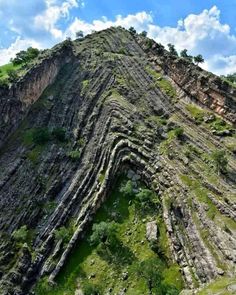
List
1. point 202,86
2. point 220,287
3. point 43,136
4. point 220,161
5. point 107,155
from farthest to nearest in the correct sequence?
point 202,86, point 43,136, point 107,155, point 220,161, point 220,287

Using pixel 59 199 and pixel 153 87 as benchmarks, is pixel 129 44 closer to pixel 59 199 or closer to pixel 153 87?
pixel 153 87

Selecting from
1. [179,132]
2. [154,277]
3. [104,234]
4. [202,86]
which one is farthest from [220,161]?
[202,86]


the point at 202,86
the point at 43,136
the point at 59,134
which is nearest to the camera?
the point at 43,136

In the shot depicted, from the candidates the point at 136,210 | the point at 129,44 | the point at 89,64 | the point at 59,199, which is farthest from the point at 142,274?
the point at 129,44

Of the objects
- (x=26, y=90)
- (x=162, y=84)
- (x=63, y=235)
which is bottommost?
(x=63, y=235)

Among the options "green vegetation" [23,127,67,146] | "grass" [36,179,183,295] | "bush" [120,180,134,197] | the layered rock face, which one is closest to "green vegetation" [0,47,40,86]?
the layered rock face

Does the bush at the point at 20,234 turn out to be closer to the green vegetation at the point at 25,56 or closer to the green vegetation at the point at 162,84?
the green vegetation at the point at 162,84

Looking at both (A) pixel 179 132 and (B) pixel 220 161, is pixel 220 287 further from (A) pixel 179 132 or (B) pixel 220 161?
(A) pixel 179 132

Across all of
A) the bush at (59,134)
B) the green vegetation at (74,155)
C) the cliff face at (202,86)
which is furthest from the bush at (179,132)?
the bush at (59,134)
